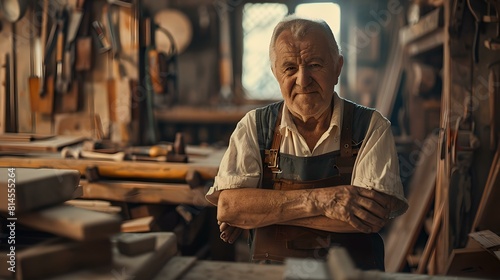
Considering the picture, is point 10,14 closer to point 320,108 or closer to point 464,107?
point 320,108

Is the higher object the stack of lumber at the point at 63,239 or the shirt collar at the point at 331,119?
the shirt collar at the point at 331,119

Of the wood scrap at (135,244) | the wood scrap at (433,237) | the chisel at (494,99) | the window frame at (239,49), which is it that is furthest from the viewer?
the window frame at (239,49)

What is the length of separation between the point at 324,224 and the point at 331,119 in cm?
49

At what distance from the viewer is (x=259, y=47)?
25.5 ft

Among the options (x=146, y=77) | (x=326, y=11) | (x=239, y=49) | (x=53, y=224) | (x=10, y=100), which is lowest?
(x=53, y=224)

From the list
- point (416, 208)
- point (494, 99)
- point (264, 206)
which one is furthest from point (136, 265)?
point (416, 208)

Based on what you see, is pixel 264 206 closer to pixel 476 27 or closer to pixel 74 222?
pixel 74 222

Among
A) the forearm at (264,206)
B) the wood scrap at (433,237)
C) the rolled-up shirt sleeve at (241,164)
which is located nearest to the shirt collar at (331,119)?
the rolled-up shirt sleeve at (241,164)

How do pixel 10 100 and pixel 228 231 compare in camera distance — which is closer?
pixel 228 231

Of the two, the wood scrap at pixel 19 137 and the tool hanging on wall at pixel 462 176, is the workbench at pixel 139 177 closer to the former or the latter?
the wood scrap at pixel 19 137

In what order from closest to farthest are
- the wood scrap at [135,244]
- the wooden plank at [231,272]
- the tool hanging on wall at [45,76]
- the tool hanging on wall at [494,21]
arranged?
the wood scrap at [135,244], the wooden plank at [231,272], the tool hanging on wall at [494,21], the tool hanging on wall at [45,76]

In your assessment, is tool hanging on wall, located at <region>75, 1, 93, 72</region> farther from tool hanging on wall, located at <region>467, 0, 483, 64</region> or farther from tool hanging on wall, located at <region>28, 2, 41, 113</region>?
tool hanging on wall, located at <region>467, 0, 483, 64</region>

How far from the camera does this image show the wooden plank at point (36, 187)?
158 centimetres

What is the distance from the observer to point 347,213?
2238 millimetres
